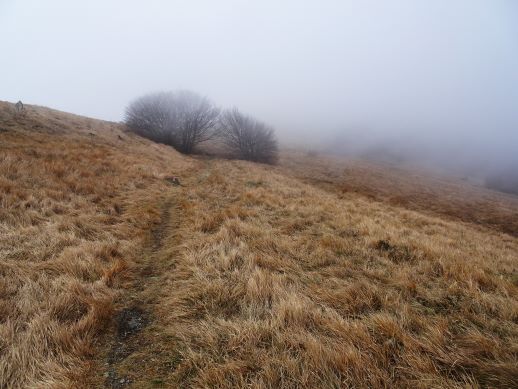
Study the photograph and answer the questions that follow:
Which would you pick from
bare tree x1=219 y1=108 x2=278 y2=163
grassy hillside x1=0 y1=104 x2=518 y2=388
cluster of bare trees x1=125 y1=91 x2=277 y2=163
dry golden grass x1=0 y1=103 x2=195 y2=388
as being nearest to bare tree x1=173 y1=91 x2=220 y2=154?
cluster of bare trees x1=125 y1=91 x2=277 y2=163

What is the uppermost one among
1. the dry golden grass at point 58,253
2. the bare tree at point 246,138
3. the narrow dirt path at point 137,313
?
the bare tree at point 246,138

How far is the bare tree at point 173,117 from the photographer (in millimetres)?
36000

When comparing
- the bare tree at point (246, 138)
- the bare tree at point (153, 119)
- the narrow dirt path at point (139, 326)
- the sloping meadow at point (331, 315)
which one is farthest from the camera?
the bare tree at point (246, 138)

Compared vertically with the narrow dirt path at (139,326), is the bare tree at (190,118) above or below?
above

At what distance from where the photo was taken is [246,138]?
40500 mm

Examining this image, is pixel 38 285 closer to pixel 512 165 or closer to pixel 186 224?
pixel 186 224

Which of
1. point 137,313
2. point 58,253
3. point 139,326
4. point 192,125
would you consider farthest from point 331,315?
point 192,125

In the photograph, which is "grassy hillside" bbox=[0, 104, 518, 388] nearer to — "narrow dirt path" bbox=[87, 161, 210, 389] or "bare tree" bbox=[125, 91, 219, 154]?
"narrow dirt path" bbox=[87, 161, 210, 389]

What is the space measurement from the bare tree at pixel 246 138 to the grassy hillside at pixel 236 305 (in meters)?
33.8

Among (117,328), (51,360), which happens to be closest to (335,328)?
(117,328)

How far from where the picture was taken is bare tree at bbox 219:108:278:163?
132ft

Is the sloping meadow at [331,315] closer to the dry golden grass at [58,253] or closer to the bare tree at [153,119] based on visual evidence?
the dry golden grass at [58,253]

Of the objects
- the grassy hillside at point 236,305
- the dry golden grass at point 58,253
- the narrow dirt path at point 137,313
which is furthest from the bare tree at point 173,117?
the narrow dirt path at point 137,313

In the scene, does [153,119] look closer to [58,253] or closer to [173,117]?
[173,117]
